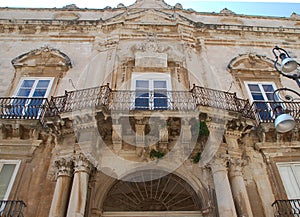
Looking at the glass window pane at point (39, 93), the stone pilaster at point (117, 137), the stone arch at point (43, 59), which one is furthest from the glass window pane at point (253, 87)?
the glass window pane at point (39, 93)

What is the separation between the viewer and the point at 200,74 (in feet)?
34.2

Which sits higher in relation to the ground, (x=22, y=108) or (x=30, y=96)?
(x=30, y=96)

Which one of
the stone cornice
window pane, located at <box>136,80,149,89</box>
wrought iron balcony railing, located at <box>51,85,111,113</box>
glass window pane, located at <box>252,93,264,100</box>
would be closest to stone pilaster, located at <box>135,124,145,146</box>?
wrought iron balcony railing, located at <box>51,85,111,113</box>

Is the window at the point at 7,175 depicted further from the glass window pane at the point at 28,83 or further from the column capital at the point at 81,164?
the glass window pane at the point at 28,83

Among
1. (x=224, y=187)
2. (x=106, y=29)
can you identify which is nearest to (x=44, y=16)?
(x=106, y=29)

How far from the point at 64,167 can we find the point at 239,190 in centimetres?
394

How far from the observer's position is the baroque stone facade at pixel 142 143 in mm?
6750

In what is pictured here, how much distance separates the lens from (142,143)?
743cm

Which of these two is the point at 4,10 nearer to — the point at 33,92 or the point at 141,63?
the point at 33,92

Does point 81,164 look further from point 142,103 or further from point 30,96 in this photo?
point 30,96

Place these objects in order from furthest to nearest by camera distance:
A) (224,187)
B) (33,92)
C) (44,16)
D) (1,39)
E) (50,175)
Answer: (44,16) → (1,39) → (33,92) → (50,175) → (224,187)

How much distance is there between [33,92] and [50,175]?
3.42 metres

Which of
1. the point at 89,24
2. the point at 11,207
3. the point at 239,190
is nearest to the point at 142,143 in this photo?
the point at 239,190

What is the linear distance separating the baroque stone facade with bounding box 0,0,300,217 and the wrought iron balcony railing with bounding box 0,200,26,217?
0.04 m
